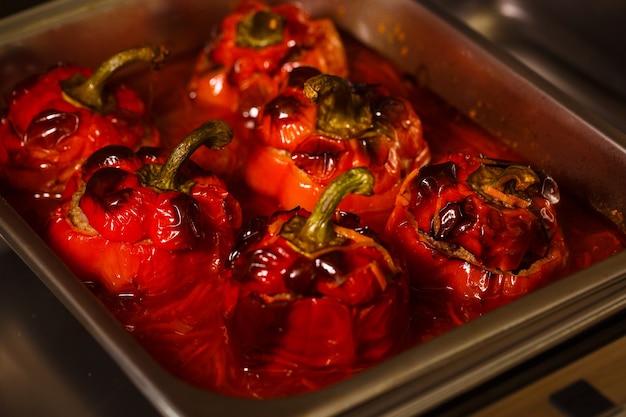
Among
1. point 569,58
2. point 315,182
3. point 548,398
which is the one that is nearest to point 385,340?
point 548,398

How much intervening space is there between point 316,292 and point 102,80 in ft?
2.29

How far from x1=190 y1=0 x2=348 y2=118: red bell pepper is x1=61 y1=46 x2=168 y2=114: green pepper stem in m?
0.25

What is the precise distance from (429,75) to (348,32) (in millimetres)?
260

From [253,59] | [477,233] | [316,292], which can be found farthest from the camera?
Answer: [253,59]

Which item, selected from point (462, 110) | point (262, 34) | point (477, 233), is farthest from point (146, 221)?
point (462, 110)

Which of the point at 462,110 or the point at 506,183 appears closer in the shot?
the point at 506,183

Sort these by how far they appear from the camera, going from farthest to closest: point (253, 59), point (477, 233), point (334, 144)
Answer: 1. point (253, 59)
2. point (334, 144)
3. point (477, 233)

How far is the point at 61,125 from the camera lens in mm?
1772

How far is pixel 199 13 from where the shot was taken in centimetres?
225

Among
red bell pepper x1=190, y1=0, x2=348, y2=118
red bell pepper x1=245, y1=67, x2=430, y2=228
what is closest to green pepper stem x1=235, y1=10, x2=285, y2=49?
red bell pepper x1=190, y1=0, x2=348, y2=118

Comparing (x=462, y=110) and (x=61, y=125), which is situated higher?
(x=61, y=125)

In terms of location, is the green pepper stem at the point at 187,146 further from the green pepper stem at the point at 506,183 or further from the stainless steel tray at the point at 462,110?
the green pepper stem at the point at 506,183

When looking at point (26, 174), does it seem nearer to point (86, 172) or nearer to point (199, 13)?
point (86, 172)

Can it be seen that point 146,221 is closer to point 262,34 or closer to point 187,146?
point 187,146
